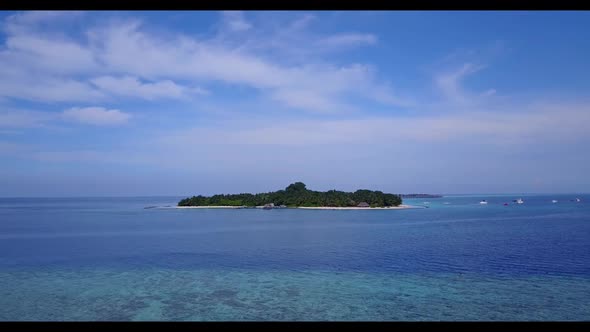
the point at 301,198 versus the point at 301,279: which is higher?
the point at 301,198

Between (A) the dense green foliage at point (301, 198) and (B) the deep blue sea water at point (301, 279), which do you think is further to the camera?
(A) the dense green foliage at point (301, 198)

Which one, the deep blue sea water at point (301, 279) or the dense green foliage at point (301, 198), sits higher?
the dense green foliage at point (301, 198)

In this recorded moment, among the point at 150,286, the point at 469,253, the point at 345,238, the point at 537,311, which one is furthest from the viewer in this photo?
the point at 345,238

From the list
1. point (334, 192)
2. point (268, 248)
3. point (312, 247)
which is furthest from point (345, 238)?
point (334, 192)
